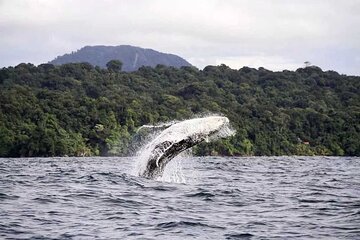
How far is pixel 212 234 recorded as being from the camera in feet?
40.4

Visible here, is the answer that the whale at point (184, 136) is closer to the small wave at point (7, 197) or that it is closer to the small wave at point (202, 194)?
the small wave at point (202, 194)

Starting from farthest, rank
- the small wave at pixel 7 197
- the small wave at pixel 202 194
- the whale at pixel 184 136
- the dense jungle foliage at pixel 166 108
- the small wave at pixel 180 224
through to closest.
→ 1. the dense jungle foliage at pixel 166 108
2. the whale at pixel 184 136
3. the small wave at pixel 202 194
4. the small wave at pixel 7 197
5. the small wave at pixel 180 224

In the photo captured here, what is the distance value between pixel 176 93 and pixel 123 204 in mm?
122250

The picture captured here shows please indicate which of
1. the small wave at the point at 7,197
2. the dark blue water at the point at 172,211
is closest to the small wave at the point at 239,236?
the dark blue water at the point at 172,211

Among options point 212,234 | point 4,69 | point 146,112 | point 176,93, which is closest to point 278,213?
point 212,234

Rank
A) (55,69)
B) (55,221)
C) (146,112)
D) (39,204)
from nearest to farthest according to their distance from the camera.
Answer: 1. (55,221)
2. (39,204)
3. (146,112)
4. (55,69)

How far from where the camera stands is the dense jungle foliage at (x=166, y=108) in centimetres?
9481

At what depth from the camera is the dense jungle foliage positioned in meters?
94.8

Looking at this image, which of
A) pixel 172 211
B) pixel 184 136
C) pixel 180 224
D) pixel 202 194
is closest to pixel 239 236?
pixel 180 224

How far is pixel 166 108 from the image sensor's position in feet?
381

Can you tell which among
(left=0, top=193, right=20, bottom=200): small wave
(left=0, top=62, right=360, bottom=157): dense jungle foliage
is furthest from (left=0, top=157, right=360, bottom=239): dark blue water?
→ (left=0, top=62, right=360, bottom=157): dense jungle foliage

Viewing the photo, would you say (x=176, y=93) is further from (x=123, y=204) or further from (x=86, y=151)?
(x=123, y=204)

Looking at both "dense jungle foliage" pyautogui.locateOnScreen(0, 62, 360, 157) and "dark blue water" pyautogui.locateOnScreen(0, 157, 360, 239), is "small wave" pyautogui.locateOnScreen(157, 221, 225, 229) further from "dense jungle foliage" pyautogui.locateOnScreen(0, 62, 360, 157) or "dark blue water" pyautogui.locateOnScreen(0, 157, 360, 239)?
"dense jungle foliage" pyautogui.locateOnScreen(0, 62, 360, 157)

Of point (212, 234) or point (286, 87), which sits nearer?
point (212, 234)
